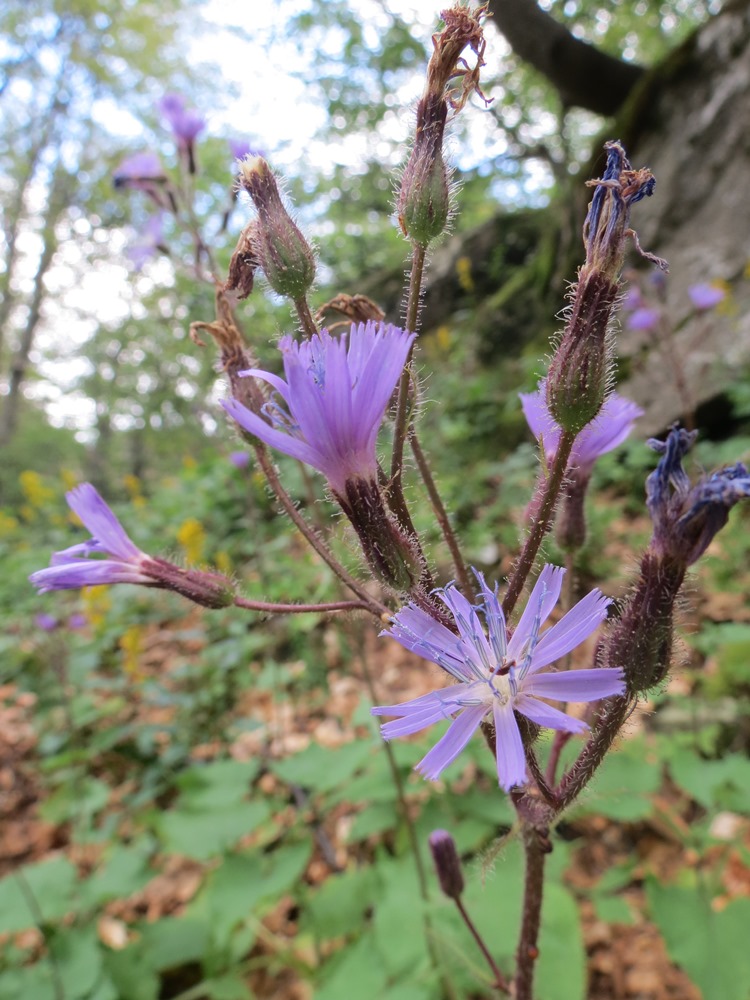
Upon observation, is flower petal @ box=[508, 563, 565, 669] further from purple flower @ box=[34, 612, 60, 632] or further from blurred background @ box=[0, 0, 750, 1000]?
purple flower @ box=[34, 612, 60, 632]

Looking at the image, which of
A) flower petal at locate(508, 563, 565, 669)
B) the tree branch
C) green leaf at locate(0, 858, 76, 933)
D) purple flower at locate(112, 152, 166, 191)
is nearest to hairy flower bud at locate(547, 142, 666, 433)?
flower petal at locate(508, 563, 565, 669)

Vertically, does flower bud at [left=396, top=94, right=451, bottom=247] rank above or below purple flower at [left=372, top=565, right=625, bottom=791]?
above

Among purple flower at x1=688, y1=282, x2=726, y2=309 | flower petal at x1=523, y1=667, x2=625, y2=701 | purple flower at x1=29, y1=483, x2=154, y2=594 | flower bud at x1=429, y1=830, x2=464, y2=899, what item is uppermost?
purple flower at x1=688, y1=282, x2=726, y2=309

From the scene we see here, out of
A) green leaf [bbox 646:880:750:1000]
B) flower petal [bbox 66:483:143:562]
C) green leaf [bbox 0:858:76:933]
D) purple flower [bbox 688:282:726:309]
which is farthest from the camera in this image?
purple flower [bbox 688:282:726:309]

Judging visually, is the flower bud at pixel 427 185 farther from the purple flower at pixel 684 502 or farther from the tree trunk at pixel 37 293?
the tree trunk at pixel 37 293

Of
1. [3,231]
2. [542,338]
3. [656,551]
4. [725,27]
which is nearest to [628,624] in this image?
[656,551]

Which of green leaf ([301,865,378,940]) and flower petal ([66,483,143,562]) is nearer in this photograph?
flower petal ([66,483,143,562])

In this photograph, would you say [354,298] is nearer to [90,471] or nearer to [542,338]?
[542,338]

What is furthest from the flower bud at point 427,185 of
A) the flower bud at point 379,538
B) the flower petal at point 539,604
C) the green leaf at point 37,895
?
the green leaf at point 37,895
